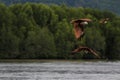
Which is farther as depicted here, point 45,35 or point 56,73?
point 45,35

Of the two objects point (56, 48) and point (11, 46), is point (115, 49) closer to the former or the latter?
point (56, 48)

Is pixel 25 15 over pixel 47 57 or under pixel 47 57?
over

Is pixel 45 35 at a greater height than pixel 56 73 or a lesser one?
lesser

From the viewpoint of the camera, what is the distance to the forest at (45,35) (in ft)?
452

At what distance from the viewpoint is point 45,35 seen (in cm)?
14025

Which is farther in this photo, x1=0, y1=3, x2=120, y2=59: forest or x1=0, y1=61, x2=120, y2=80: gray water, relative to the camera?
x1=0, y1=3, x2=120, y2=59: forest

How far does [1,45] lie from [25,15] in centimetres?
1178

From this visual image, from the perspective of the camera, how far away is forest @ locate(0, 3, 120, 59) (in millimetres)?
137750

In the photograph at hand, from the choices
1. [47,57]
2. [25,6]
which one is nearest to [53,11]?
[25,6]

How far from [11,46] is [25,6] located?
17.5 metres

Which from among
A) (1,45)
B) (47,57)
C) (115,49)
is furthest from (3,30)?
(115,49)

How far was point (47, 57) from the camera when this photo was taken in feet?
458

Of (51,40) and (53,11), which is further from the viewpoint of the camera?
(53,11)

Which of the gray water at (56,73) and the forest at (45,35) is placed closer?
the gray water at (56,73)
